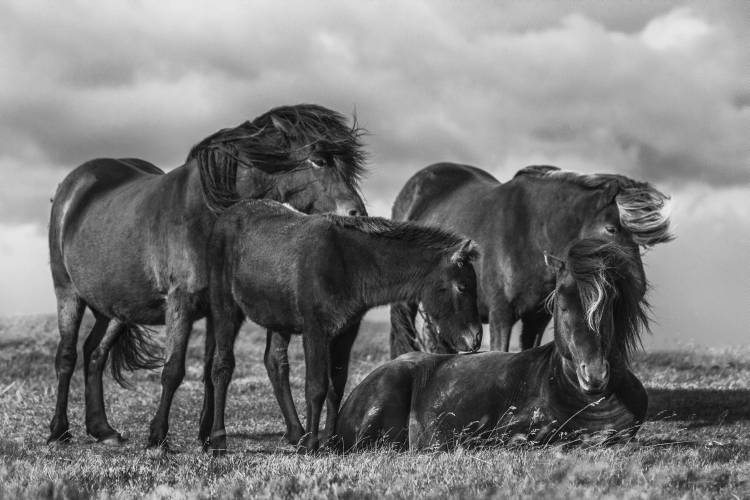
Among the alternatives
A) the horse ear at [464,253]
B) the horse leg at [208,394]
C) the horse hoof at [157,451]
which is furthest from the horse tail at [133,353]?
the horse ear at [464,253]

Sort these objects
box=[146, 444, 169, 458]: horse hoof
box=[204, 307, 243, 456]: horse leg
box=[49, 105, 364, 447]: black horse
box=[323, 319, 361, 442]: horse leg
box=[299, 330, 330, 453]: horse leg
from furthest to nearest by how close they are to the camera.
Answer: box=[49, 105, 364, 447]: black horse → box=[323, 319, 361, 442]: horse leg → box=[204, 307, 243, 456]: horse leg → box=[146, 444, 169, 458]: horse hoof → box=[299, 330, 330, 453]: horse leg

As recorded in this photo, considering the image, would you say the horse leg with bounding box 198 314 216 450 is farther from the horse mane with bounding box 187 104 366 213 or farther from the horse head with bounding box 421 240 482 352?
the horse head with bounding box 421 240 482 352

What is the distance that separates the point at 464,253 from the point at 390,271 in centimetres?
69

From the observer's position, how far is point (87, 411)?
1128 centimetres

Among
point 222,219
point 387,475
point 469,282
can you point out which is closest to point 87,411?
point 222,219

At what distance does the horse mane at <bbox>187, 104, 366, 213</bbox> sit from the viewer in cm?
968

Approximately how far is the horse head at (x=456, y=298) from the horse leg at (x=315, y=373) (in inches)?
38.8

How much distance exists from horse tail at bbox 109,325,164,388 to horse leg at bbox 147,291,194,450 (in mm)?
3037

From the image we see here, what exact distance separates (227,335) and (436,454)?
3048 mm

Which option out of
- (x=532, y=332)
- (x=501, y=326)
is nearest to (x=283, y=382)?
(x=501, y=326)

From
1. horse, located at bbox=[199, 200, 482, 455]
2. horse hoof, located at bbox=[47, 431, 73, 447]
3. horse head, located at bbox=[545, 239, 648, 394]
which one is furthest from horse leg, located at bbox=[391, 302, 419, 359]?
horse head, located at bbox=[545, 239, 648, 394]

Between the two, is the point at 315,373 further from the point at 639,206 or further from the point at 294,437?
the point at 639,206

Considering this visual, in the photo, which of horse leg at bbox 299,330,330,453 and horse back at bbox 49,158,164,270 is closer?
horse leg at bbox 299,330,330,453

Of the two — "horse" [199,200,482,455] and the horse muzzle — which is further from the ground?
"horse" [199,200,482,455]
